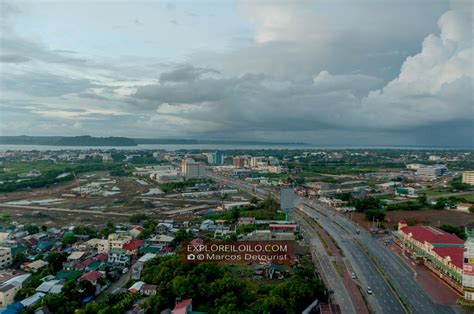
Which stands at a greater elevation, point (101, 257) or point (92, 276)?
point (92, 276)

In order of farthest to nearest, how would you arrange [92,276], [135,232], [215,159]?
[215,159] < [135,232] < [92,276]

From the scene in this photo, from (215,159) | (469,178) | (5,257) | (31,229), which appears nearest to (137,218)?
(31,229)

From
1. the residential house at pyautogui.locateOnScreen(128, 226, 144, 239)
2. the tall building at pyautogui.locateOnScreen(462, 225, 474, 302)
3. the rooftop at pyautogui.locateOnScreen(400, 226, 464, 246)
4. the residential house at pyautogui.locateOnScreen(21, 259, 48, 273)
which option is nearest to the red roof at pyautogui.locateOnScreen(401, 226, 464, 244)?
the rooftop at pyautogui.locateOnScreen(400, 226, 464, 246)

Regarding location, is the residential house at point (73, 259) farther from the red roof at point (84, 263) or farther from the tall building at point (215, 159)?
the tall building at point (215, 159)

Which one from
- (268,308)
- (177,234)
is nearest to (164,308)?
(268,308)

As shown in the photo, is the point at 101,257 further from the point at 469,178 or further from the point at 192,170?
the point at 469,178

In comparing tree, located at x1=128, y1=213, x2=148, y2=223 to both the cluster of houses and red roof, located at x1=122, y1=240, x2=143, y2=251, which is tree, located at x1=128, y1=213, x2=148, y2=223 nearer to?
the cluster of houses

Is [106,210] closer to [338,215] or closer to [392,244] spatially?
[338,215]

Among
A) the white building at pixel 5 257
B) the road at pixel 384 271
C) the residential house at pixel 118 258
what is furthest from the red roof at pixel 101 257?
the road at pixel 384 271
